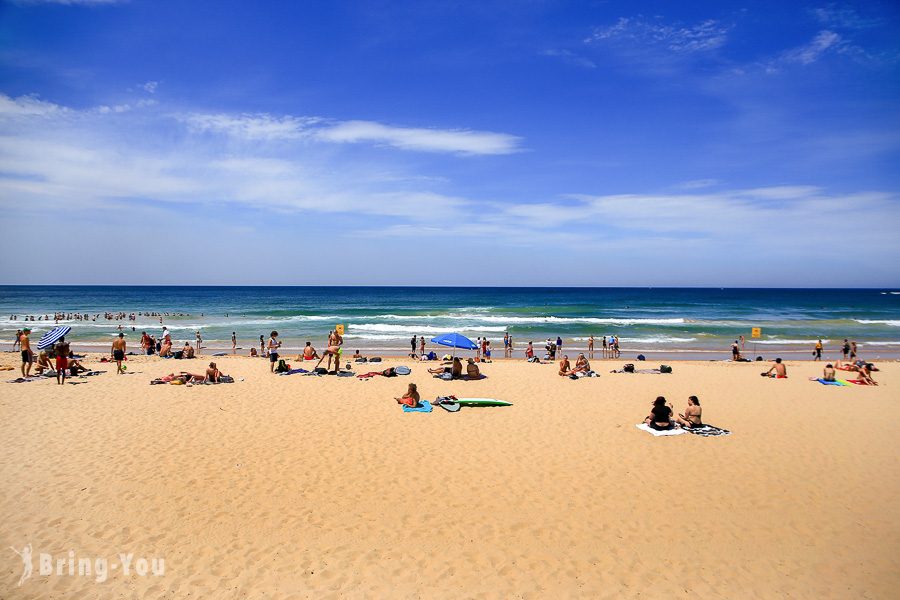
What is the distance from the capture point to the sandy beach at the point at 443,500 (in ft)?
17.2

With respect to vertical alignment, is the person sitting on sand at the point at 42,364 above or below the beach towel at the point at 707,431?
above

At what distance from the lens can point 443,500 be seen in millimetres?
6930

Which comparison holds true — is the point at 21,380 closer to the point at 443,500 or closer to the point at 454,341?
the point at 454,341

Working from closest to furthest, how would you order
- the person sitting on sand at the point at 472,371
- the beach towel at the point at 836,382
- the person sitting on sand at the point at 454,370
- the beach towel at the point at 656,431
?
the beach towel at the point at 656,431
the beach towel at the point at 836,382
the person sitting on sand at the point at 472,371
the person sitting on sand at the point at 454,370

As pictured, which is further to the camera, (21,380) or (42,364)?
(42,364)

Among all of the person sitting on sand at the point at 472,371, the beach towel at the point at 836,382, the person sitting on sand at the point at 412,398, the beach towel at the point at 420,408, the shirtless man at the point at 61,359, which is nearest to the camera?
the beach towel at the point at 420,408

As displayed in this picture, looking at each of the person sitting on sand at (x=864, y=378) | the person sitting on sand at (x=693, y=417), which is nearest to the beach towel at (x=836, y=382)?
the person sitting on sand at (x=864, y=378)

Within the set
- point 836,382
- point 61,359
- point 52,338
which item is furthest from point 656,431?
point 52,338

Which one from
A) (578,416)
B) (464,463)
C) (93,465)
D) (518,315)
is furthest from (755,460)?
(518,315)

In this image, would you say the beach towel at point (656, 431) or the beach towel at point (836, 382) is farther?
the beach towel at point (836, 382)

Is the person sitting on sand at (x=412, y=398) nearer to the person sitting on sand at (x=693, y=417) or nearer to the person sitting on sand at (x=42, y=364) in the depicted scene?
the person sitting on sand at (x=693, y=417)

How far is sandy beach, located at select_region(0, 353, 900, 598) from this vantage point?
524 cm

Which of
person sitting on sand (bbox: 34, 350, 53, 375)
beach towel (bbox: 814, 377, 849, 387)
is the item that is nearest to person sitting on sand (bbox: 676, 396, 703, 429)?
beach towel (bbox: 814, 377, 849, 387)

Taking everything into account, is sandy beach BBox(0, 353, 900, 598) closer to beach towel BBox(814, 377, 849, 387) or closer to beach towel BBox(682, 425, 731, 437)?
beach towel BBox(682, 425, 731, 437)
